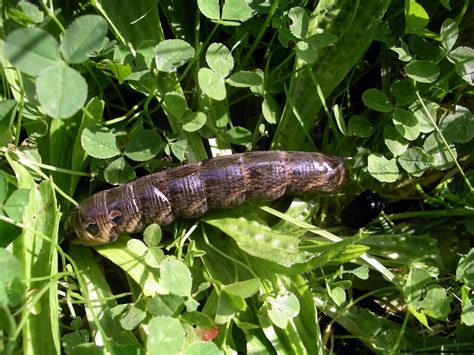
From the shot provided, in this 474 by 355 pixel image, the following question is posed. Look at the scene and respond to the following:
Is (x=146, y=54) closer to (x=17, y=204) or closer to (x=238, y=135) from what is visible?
(x=238, y=135)

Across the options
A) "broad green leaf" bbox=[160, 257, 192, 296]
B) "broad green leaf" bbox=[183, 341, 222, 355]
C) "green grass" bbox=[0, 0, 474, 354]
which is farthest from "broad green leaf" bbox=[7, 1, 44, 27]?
"broad green leaf" bbox=[183, 341, 222, 355]

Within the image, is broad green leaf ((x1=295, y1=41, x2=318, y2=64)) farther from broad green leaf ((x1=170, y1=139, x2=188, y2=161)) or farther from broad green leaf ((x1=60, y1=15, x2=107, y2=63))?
broad green leaf ((x1=60, y1=15, x2=107, y2=63))

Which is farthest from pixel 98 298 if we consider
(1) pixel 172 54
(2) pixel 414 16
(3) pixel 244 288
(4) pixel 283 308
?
(2) pixel 414 16

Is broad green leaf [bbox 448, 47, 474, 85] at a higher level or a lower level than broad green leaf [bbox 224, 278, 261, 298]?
higher

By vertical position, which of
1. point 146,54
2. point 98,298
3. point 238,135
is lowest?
point 98,298

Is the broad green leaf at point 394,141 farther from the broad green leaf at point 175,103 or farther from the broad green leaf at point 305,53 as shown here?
the broad green leaf at point 175,103

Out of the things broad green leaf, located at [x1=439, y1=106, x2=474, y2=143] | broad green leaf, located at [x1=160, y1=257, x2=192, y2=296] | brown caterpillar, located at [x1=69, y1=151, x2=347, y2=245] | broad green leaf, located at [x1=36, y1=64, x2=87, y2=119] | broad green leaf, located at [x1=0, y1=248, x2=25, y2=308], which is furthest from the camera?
broad green leaf, located at [x1=439, y1=106, x2=474, y2=143]

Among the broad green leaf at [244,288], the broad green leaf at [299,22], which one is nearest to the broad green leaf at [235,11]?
the broad green leaf at [299,22]
